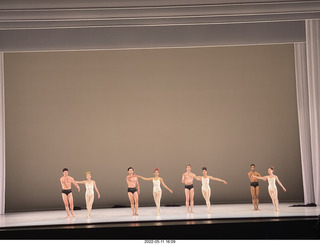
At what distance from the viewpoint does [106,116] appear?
14773mm

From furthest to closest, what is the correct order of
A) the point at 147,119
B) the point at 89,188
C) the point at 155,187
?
the point at 147,119, the point at 89,188, the point at 155,187

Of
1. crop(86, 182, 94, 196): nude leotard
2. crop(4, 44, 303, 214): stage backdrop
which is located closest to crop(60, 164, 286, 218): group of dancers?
crop(86, 182, 94, 196): nude leotard

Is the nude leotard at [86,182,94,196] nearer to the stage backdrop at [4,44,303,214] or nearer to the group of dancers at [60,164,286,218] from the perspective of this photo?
the group of dancers at [60,164,286,218]

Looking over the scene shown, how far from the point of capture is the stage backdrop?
570 inches

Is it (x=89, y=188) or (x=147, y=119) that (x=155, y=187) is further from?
(x=147, y=119)

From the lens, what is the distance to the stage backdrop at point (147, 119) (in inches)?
570

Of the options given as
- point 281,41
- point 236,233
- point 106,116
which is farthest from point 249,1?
point 106,116

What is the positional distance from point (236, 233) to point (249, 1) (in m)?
5.23

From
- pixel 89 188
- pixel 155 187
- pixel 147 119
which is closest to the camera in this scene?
pixel 155 187

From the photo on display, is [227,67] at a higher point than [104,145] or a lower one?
higher

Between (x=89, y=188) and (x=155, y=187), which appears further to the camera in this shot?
(x=89, y=188)

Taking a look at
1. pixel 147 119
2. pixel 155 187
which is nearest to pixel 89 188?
pixel 155 187

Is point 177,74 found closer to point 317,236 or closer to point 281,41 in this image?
point 281,41

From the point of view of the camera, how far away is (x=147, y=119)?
14.8 m
